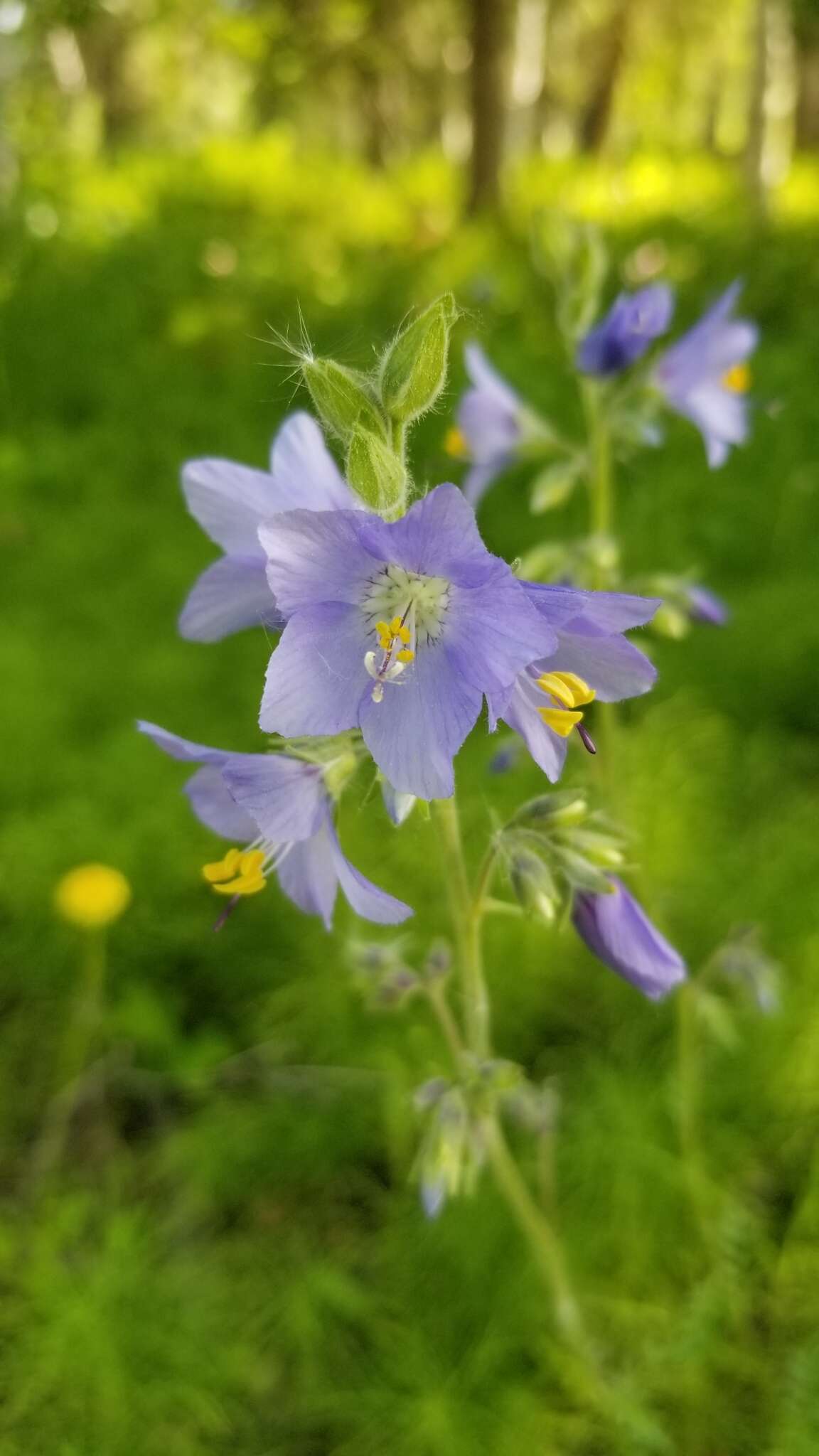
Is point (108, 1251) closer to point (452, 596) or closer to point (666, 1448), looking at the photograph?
point (666, 1448)

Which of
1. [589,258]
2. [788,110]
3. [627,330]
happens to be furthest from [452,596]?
[788,110]

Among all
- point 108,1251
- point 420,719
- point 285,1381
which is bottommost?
point 285,1381

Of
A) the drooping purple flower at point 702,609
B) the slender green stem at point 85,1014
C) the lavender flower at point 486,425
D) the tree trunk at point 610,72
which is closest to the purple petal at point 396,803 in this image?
the drooping purple flower at point 702,609

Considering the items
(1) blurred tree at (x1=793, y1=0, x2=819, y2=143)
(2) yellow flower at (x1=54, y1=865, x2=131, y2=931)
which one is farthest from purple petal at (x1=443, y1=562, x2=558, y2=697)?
(1) blurred tree at (x1=793, y1=0, x2=819, y2=143)

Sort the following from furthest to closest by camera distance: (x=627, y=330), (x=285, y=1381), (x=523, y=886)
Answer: (x=285, y=1381) → (x=627, y=330) → (x=523, y=886)

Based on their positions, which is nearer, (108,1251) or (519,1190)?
Result: (519,1190)

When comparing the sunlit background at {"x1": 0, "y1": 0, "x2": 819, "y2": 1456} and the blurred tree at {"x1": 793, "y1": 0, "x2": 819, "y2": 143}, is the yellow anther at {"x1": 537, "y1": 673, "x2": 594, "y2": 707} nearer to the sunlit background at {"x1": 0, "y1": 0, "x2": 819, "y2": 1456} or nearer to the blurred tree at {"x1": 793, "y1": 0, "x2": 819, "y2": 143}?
the sunlit background at {"x1": 0, "y1": 0, "x2": 819, "y2": 1456}

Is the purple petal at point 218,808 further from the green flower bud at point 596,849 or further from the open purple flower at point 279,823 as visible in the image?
the green flower bud at point 596,849
